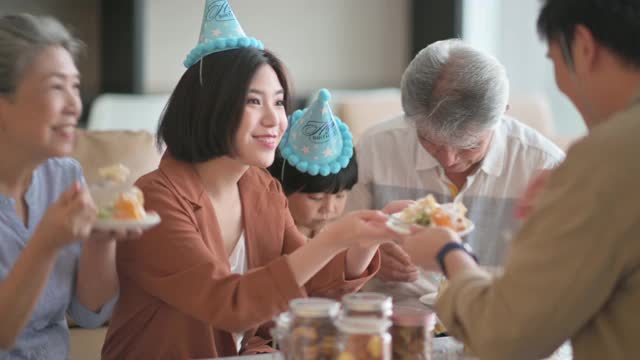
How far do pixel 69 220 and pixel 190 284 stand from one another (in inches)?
14.9

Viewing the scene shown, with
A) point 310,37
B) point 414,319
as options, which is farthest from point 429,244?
point 310,37

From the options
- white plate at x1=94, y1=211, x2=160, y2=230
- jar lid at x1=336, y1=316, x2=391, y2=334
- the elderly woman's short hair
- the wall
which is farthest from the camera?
the wall

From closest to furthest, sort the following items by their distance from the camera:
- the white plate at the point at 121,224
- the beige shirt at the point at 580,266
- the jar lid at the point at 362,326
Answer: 1. the beige shirt at the point at 580,266
2. the jar lid at the point at 362,326
3. the white plate at the point at 121,224

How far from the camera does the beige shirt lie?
1.27 meters

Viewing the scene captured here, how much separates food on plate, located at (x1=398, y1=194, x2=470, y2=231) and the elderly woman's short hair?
560 millimetres

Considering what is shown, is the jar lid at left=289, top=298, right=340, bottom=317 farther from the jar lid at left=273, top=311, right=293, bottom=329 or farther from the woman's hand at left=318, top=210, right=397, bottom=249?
the woman's hand at left=318, top=210, right=397, bottom=249

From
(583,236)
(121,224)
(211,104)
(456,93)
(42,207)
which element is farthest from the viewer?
(456,93)

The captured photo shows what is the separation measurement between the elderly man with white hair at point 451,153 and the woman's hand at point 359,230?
56cm

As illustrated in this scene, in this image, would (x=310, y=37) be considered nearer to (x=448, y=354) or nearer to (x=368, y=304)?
(x=448, y=354)

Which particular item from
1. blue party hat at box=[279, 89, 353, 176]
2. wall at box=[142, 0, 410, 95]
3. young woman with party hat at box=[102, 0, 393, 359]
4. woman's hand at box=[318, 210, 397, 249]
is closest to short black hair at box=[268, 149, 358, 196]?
blue party hat at box=[279, 89, 353, 176]

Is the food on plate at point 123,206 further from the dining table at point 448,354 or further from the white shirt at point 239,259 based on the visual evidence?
the white shirt at point 239,259

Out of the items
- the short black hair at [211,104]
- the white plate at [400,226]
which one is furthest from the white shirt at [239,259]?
the white plate at [400,226]

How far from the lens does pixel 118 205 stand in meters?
1.60

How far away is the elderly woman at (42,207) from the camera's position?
5.12ft
